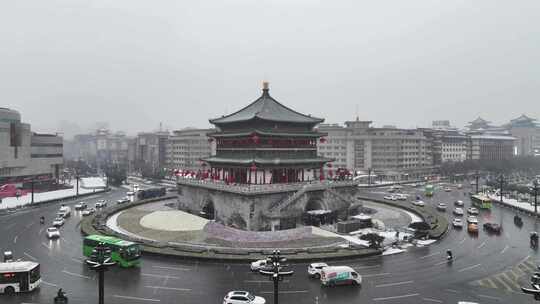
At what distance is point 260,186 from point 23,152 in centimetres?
7865

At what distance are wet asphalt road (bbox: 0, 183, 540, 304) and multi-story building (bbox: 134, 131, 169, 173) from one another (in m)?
114

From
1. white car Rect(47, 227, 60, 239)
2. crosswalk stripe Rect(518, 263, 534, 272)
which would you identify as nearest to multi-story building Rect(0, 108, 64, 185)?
white car Rect(47, 227, 60, 239)

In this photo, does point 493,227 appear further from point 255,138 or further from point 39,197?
point 39,197

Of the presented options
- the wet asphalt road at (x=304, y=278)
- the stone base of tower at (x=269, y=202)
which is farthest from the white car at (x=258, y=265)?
the stone base of tower at (x=269, y=202)

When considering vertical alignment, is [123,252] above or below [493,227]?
above

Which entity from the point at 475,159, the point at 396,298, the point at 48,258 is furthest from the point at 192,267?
the point at 475,159

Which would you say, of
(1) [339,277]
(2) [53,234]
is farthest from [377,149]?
(2) [53,234]

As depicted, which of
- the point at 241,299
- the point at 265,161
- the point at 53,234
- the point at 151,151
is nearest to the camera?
the point at 241,299

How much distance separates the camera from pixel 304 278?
3447 cm

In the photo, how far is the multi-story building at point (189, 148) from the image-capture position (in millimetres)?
138000

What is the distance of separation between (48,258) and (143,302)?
17.9 m

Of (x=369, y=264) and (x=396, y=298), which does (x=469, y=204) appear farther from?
(x=396, y=298)

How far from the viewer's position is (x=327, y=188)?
192 ft

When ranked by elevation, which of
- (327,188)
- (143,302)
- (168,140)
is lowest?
(143,302)
